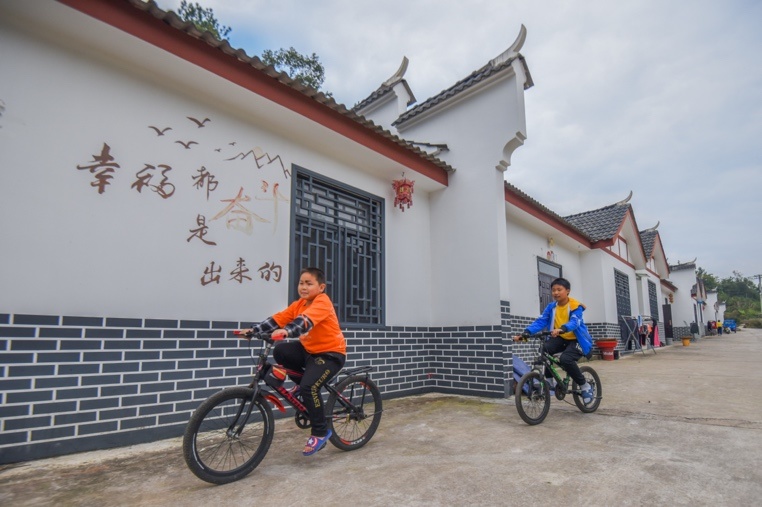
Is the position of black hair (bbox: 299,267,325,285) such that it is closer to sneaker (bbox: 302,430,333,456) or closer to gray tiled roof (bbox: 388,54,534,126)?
sneaker (bbox: 302,430,333,456)

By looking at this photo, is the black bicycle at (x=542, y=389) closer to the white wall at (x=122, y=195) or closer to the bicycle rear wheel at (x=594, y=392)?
the bicycle rear wheel at (x=594, y=392)

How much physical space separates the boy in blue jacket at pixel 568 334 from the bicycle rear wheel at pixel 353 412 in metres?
2.00

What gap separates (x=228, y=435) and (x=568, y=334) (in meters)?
3.72

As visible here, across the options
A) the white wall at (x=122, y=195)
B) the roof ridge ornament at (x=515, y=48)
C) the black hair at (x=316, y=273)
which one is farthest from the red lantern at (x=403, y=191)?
the black hair at (x=316, y=273)

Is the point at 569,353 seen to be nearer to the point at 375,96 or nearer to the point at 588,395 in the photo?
the point at 588,395

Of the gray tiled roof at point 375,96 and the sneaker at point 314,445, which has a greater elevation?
the gray tiled roof at point 375,96

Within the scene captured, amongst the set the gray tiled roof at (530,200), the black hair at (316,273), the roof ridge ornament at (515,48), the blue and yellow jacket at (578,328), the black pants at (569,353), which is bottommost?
the black pants at (569,353)

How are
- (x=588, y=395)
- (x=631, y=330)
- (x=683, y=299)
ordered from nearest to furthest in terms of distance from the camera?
(x=588, y=395), (x=631, y=330), (x=683, y=299)

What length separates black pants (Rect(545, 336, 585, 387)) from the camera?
475cm

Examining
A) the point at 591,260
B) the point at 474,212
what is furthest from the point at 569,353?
the point at 591,260

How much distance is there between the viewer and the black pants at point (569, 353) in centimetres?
475

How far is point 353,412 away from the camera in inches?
141

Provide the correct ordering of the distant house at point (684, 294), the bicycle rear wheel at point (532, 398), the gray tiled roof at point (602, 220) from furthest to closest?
1. the distant house at point (684, 294)
2. the gray tiled roof at point (602, 220)
3. the bicycle rear wheel at point (532, 398)

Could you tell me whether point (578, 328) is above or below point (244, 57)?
below
